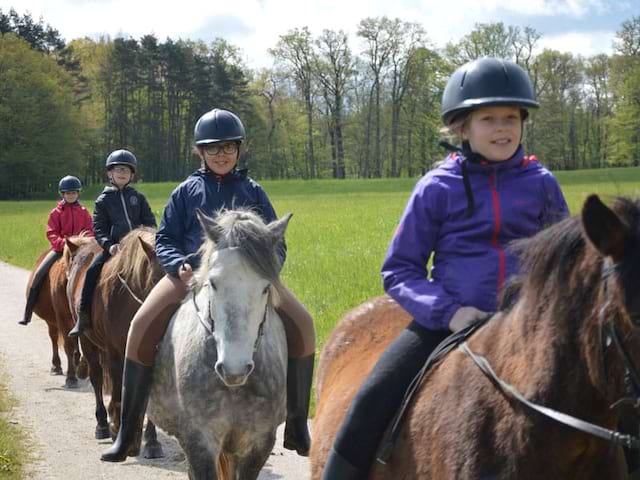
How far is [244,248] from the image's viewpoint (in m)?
5.06

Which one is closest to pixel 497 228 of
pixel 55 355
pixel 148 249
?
pixel 148 249

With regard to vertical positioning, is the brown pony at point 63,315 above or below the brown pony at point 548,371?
below

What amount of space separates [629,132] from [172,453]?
66.0 m

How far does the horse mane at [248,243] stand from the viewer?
5039mm

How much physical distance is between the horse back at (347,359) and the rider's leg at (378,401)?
47 centimetres

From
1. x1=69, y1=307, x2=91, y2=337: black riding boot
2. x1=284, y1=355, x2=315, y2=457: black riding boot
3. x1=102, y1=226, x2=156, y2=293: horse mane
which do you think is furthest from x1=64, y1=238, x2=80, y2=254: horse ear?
x1=284, y1=355, x2=315, y2=457: black riding boot

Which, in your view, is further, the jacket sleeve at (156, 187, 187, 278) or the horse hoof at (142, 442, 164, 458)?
the horse hoof at (142, 442, 164, 458)

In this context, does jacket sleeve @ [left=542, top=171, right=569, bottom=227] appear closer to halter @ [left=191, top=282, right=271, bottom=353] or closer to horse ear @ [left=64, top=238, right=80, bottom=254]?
halter @ [left=191, top=282, right=271, bottom=353]

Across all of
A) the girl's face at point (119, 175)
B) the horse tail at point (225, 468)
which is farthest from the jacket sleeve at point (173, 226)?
the girl's face at point (119, 175)

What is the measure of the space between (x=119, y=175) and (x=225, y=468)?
455cm

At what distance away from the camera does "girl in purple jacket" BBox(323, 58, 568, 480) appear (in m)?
3.08

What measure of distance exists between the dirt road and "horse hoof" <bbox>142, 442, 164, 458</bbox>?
8 cm

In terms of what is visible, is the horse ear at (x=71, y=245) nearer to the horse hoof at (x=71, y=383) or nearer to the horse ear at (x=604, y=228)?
the horse hoof at (x=71, y=383)

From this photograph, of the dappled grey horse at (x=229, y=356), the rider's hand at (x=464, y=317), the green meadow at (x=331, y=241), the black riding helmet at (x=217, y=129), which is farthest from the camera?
the green meadow at (x=331, y=241)
